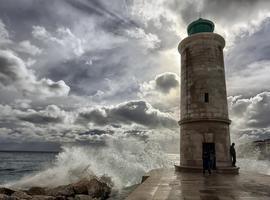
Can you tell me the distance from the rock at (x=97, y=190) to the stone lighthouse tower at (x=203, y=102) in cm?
428

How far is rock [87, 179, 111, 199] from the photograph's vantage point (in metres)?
12.2

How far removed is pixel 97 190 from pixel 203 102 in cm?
757

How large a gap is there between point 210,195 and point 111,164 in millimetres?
17677

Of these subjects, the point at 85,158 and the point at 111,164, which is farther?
the point at 85,158

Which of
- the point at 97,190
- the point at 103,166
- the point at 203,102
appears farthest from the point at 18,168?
the point at 203,102

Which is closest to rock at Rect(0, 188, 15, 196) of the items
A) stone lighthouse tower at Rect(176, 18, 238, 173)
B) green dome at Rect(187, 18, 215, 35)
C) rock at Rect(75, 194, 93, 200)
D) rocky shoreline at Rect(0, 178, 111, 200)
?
rocky shoreline at Rect(0, 178, 111, 200)

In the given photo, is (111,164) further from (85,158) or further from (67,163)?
(67,163)

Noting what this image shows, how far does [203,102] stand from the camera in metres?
13.0

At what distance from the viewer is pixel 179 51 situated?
15.4 meters

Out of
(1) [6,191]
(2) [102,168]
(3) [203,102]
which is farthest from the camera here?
(2) [102,168]

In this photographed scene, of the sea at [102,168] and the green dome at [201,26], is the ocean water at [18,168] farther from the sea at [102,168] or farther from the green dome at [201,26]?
the green dome at [201,26]

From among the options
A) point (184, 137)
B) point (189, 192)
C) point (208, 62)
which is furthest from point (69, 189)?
point (208, 62)

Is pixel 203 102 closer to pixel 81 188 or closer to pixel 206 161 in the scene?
pixel 206 161

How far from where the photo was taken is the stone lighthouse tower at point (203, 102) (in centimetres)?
1248
